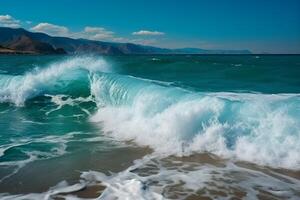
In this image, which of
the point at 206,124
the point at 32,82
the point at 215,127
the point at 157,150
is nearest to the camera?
the point at 157,150

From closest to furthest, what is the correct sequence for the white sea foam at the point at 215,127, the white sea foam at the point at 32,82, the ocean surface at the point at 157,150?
the ocean surface at the point at 157,150, the white sea foam at the point at 215,127, the white sea foam at the point at 32,82

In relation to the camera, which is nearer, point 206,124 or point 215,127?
point 215,127

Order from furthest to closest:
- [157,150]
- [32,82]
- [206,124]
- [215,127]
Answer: [32,82], [206,124], [215,127], [157,150]

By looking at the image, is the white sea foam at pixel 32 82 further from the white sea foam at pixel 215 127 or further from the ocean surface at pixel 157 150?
the white sea foam at pixel 215 127

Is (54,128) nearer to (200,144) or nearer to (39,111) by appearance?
(39,111)

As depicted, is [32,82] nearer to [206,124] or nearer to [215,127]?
[206,124]

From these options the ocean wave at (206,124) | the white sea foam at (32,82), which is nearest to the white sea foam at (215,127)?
the ocean wave at (206,124)

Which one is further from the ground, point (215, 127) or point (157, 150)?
point (215, 127)

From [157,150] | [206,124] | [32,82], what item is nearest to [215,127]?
[206,124]

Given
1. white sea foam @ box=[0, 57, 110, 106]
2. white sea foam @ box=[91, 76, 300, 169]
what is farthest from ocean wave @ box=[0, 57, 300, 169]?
white sea foam @ box=[0, 57, 110, 106]

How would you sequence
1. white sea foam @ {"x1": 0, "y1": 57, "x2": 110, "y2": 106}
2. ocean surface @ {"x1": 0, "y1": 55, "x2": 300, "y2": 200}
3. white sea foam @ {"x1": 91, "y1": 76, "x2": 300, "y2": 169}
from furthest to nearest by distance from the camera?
white sea foam @ {"x1": 0, "y1": 57, "x2": 110, "y2": 106}
white sea foam @ {"x1": 91, "y1": 76, "x2": 300, "y2": 169}
ocean surface @ {"x1": 0, "y1": 55, "x2": 300, "y2": 200}

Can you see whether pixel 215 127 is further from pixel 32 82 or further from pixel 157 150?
pixel 32 82

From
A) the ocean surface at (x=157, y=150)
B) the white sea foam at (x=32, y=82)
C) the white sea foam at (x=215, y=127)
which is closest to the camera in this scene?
the ocean surface at (x=157, y=150)

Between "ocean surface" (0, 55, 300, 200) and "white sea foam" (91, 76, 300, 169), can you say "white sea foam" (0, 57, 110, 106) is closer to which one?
"ocean surface" (0, 55, 300, 200)
